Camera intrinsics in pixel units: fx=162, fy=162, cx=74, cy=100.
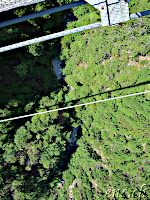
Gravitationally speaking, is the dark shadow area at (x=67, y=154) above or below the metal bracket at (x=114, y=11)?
below

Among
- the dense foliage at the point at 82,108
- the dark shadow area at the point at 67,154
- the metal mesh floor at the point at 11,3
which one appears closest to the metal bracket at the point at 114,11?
the metal mesh floor at the point at 11,3

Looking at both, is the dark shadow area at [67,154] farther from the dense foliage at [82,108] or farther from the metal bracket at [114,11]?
the metal bracket at [114,11]

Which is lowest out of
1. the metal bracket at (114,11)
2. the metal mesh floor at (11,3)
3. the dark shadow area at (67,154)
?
the dark shadow area at (67,154)

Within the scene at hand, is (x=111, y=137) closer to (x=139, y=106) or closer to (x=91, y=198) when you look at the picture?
(x=139, y=106)

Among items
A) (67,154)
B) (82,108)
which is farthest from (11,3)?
(67,154)

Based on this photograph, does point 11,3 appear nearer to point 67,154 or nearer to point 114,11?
point 114,11

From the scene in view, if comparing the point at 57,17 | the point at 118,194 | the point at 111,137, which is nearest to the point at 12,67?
the point at 57,17

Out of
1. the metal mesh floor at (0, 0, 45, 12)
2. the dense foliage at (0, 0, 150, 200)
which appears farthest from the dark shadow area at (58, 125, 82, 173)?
the metal mesh floor at (0, 0, 45, 12)

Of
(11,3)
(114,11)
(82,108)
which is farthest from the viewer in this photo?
(82,108)
